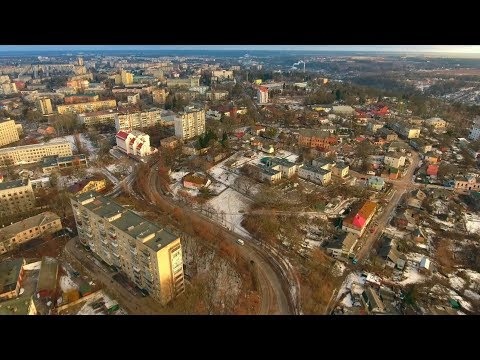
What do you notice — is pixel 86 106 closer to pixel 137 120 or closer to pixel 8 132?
pixel 137 120

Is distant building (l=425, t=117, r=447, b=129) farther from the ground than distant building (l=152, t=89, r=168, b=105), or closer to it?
farther from the ground

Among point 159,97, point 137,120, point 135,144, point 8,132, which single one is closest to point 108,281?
point 135,144

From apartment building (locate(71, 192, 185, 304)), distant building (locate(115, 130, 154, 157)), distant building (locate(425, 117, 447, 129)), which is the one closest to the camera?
apartment building (locate(71, 192, 185, 304))

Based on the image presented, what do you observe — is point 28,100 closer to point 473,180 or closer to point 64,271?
point 64,271

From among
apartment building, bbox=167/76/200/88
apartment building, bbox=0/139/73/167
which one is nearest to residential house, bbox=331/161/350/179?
apartment building, bbox=0/139/73/167

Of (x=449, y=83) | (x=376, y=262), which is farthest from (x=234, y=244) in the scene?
(x=449, y=83)

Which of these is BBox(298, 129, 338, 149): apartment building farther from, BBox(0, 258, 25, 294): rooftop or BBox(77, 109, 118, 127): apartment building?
BBox(0, 258, 25, 294): rooftop
